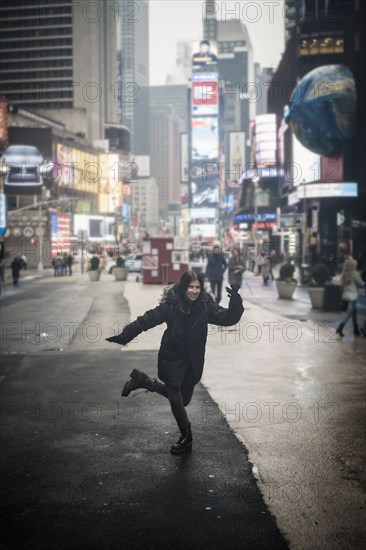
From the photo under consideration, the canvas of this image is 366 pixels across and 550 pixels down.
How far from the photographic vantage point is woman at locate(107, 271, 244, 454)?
20.3 ft

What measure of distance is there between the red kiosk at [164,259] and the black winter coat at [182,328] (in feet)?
86.2

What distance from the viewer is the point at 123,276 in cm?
3747

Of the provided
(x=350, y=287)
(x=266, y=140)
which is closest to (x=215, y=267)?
(x=350, y=287)

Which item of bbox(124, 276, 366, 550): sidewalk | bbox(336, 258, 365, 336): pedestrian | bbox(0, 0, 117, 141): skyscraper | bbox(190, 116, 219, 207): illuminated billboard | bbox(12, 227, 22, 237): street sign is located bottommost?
bbox(124, 276, 366, 550): sidewalk

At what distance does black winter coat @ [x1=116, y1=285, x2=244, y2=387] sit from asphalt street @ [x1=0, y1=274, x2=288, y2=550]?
850 mm

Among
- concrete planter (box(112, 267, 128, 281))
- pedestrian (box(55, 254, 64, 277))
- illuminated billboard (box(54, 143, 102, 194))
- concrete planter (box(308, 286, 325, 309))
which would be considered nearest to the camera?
concrete planter (box(308, 286, 325, 309))

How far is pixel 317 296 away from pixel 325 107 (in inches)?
845

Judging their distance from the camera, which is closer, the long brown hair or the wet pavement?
the wet pavement

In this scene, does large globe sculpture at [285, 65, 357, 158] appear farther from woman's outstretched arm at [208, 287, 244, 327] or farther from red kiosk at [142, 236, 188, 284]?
woman's outstretched arm at [208, 287, 244, 327]

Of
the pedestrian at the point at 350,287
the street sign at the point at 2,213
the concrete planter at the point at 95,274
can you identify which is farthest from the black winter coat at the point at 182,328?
the street sign at the point at 2,213

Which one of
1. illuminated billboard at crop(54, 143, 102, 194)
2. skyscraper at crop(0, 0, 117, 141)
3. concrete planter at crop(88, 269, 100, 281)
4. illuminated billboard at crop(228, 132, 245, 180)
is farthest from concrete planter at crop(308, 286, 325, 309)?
illuminated billboard at crop(228, 132, 245, 180)

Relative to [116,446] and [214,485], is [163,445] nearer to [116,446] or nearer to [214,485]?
[116,446]

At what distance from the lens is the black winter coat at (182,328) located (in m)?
6.19

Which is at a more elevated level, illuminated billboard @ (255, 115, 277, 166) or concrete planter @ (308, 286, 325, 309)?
illuminated billboard @ (255, 115, 277, 166)
